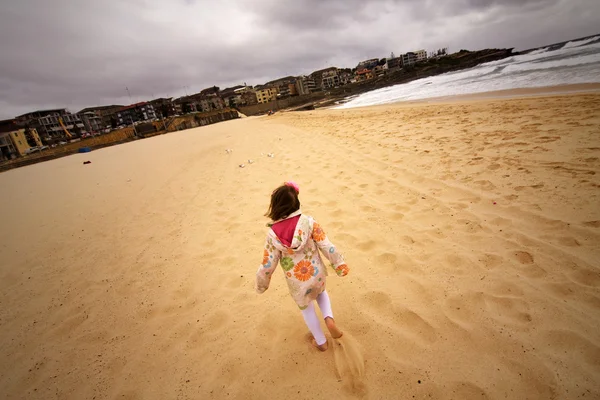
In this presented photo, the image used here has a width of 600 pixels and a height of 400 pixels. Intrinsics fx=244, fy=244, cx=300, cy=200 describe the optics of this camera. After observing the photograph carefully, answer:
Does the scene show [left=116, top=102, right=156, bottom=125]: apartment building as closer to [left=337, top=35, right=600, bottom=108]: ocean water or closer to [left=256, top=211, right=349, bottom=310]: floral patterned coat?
[left=337, top=35, right=600, bottom=108]: ocean water

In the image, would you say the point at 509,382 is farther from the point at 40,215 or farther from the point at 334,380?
the point at 40,215

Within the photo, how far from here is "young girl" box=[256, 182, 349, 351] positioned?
203 centimetres

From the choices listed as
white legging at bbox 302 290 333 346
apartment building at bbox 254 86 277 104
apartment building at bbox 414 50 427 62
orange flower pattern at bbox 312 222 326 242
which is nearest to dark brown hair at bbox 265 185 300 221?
orange flower pattern at bbox 312 222 326 242

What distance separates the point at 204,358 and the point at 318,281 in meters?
1.36

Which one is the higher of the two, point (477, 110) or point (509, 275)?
point (477, 110)

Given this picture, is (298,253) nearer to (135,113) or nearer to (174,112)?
(174,112)

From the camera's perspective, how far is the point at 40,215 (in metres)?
7.39

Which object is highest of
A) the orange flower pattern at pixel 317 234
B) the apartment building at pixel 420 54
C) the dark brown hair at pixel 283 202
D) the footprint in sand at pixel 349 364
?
the apartment building at pixel 420 54

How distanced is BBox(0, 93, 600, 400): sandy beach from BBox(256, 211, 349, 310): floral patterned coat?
24.5 inches

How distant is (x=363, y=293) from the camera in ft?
8.89

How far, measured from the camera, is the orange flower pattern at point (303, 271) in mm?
2109

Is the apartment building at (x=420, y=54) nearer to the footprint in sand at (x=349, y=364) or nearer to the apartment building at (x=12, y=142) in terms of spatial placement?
the apartment building at (x=12, y=142)

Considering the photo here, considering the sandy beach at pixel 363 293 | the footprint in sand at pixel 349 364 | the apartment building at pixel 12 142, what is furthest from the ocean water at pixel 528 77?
the apartment building at pixel 12 142

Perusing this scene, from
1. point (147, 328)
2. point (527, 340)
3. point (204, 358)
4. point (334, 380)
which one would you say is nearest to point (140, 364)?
point (147, 328)
